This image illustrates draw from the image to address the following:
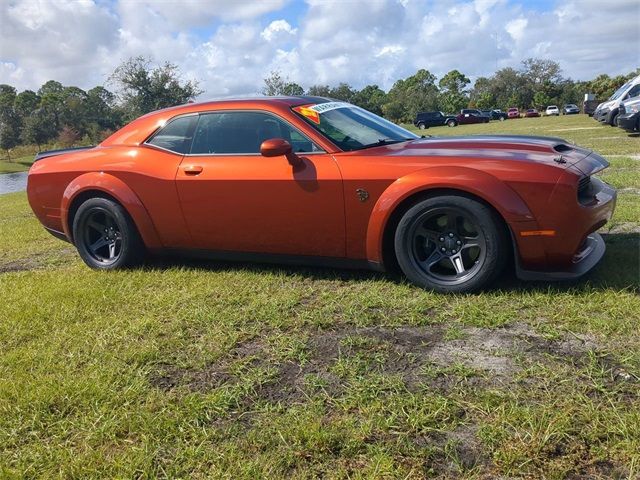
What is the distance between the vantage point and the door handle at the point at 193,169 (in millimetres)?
4258

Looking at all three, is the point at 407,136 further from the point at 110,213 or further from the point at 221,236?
the point at 110,213

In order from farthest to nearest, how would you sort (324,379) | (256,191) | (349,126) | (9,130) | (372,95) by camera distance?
(372,95)
(9,130)
(349,126)
(256,191)
(324,379)

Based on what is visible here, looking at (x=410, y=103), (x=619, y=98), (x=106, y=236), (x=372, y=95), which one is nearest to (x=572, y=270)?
(x=106, y=236)

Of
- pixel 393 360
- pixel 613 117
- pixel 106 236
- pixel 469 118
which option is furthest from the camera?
pixel 469 118

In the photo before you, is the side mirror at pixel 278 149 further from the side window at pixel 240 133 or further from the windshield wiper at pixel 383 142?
the windshield wiper at pixel 383 142

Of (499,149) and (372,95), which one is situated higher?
(372,95)

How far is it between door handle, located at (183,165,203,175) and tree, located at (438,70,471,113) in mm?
92879

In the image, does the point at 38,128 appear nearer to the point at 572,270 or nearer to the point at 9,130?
the point at 9,130

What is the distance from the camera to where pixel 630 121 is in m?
15.7

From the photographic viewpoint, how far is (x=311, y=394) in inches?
100

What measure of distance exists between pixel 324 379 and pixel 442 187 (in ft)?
5.07

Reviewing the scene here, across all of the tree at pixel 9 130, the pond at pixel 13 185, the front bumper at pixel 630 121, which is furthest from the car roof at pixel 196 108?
the tree at pixel 9 130

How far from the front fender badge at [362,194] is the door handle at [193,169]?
4.38 ft

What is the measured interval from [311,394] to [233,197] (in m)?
1.99
